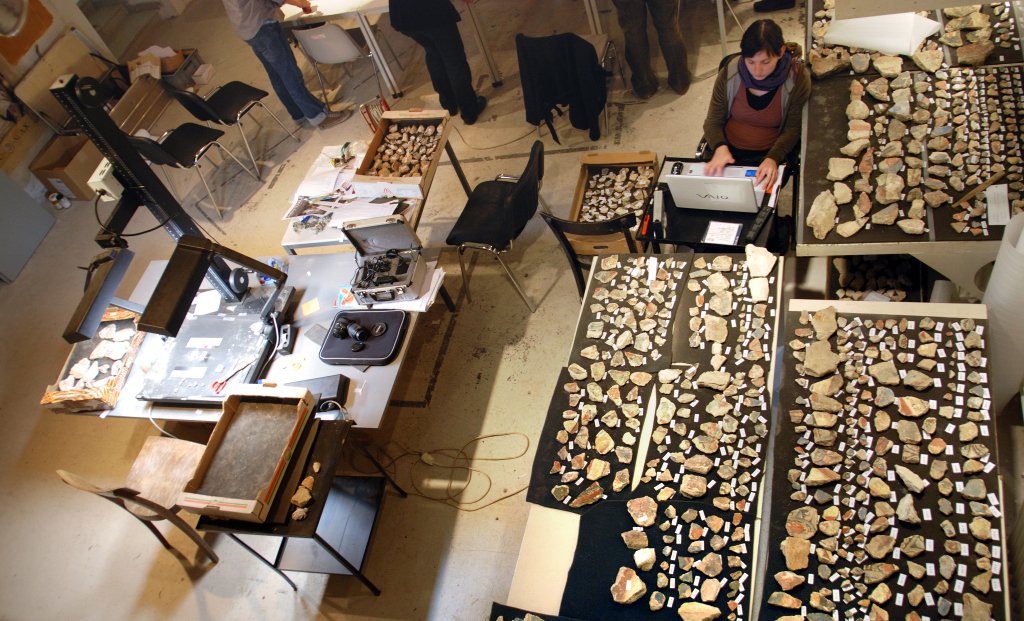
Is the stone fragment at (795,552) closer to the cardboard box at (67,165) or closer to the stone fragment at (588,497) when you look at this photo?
the stone fragment at (588,497)

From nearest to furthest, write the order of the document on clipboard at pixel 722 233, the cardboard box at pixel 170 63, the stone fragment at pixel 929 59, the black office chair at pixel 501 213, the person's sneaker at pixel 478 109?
the document on clipboard at pixel 722 233 → the stone fragment at pixel 929 59 → the black office chair at pixel 501 213 → the person's sneaker at pixel 478 109 → the cardboard box at pixel 170 63

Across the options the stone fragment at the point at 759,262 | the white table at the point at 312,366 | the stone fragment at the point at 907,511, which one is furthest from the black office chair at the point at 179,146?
the stone fragment at the point at 907,511

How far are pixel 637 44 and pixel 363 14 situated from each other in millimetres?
2288

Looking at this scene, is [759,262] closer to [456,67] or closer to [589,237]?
[589,237]

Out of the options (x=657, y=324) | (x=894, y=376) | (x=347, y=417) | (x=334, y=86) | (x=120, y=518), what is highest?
(x=334, y=86)

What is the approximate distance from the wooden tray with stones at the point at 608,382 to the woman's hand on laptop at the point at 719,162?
2.30 ft

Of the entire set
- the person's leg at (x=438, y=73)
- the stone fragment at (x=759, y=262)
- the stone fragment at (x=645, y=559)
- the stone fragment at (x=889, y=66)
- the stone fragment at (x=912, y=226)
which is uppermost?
the person's leg at (x=438, y=73)

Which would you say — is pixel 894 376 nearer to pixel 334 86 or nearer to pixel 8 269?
pixel 334 86

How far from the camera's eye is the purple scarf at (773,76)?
3.13m

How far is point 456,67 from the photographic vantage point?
5.04m

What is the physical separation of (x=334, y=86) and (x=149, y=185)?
12.2 ft

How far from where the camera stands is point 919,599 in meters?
1.79

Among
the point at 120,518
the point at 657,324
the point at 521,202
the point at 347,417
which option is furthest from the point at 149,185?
the point at 657,324

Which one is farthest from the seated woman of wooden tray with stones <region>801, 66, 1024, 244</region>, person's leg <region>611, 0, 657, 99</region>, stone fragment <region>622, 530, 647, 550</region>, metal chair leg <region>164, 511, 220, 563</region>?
metal chair leg <region>164, 511, 220, 563</region>
